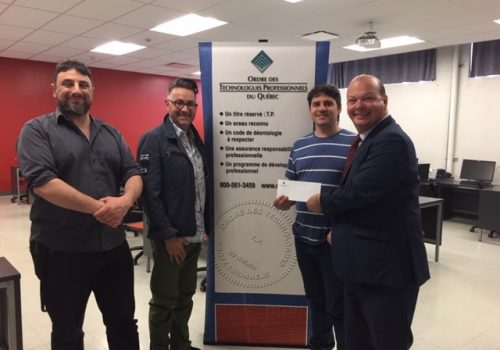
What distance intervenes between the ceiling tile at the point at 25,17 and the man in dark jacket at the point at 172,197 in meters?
4.01

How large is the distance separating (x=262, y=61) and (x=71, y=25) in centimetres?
438

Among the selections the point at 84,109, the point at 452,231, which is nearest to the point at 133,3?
the point at 84,109

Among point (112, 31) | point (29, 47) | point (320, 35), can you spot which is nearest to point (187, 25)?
point (112, 31)

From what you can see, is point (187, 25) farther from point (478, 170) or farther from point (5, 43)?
point (478, 170)

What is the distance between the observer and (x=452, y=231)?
19.0 feet

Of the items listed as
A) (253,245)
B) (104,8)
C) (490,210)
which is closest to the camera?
(253,245)

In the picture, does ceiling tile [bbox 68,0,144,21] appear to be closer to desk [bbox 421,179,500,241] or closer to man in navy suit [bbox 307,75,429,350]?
man in navy suit [bbox 307,75,429,350]

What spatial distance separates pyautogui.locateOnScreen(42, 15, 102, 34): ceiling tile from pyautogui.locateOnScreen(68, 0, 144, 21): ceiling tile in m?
0.22

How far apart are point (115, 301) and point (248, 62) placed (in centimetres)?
143

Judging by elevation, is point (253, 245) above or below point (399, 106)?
below

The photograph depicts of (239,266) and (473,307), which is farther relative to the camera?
(473,307)

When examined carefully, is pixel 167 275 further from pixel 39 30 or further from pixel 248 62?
pixel 39 30

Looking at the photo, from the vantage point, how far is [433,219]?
441cm

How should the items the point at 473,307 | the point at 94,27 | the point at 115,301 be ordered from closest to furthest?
the point at 115,301 → the point at 473,307 → the point at 94,27
